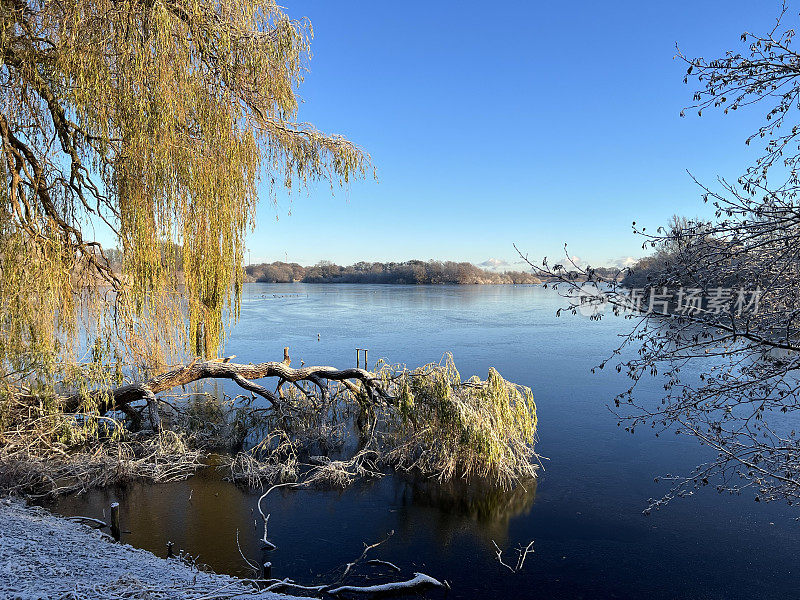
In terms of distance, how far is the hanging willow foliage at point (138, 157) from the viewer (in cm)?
512

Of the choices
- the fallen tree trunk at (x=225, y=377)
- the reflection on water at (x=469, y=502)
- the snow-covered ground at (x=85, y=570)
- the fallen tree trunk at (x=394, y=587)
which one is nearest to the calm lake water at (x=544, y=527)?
the reflection on water at (x=469, y=502)

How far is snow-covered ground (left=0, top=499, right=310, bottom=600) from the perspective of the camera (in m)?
4.22

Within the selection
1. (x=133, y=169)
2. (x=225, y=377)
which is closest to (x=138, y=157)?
(x=133, y=169)

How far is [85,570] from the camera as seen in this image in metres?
4.82

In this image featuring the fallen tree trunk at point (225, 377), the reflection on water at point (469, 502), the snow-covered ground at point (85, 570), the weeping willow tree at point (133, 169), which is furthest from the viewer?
the fallen tree trunk at point (225, 377)

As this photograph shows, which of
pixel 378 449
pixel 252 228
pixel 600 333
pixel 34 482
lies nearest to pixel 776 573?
pixel 378 449

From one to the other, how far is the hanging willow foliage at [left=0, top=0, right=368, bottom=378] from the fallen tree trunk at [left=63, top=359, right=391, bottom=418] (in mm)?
1933

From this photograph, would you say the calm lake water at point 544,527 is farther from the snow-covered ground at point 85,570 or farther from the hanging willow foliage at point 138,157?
the hanging willow foliage at point 138,157

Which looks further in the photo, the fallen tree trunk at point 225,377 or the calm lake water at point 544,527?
the fallen tree trunk at point 225,377

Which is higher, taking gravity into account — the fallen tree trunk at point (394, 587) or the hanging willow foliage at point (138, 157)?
the hanging willow foliage at point (138, 157)

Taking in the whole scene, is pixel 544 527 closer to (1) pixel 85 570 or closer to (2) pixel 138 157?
(1) pixel 85 570

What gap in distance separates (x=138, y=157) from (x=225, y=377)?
16.1ft

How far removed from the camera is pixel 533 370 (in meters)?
16.4

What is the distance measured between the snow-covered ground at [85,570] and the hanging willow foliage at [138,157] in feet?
5.75
